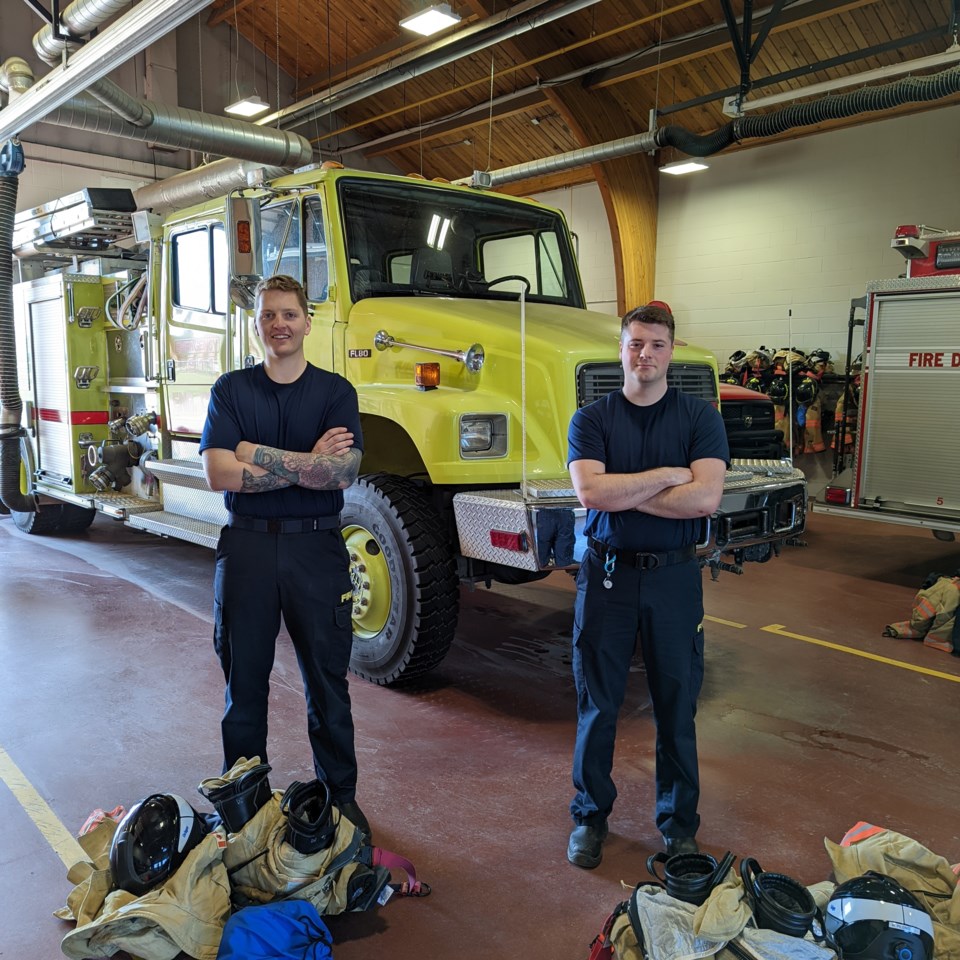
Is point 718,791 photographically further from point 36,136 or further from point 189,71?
point 189,71

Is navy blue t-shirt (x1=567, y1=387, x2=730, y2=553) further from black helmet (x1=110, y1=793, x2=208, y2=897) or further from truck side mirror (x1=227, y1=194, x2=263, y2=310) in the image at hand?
truck side mirror (x1=227, y1=194, x2=263, y2=310)

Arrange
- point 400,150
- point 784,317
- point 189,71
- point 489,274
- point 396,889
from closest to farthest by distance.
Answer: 1. point 396,889
2. point 489,274
3. point 784,317
4. point 189,71
5. point 400,150

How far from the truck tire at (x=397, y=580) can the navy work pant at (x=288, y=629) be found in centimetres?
119

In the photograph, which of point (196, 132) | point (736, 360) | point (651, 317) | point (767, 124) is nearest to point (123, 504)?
point (196, 132)

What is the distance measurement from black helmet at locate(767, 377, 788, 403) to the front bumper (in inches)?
289

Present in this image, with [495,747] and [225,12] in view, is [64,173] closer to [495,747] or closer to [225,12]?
[225,12]

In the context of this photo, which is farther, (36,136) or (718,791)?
(36,136)

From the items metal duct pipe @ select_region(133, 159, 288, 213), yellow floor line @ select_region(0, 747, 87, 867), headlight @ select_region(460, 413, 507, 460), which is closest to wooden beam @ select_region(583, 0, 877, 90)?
metal duct pipe @ select_region(133, 159, 288, 213)

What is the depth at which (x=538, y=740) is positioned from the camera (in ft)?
13.3

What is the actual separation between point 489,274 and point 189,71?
13.2m

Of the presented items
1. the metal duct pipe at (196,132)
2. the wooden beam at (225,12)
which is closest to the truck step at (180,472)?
the metal duct pipe at (196,132)

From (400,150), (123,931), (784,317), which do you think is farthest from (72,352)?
(400,150)

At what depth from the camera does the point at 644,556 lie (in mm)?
2910

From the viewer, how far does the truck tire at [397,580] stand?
432cm
